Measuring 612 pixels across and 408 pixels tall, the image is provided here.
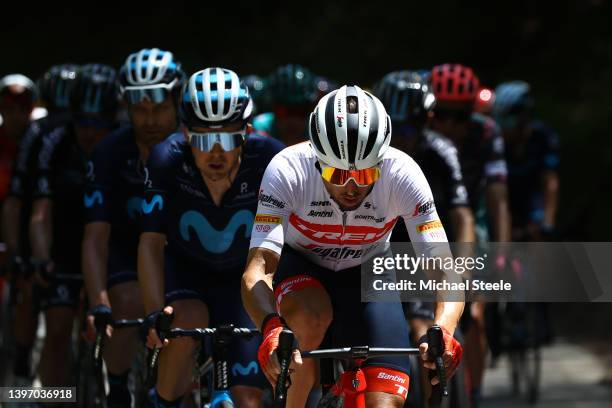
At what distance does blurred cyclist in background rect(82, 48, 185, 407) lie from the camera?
7645mm

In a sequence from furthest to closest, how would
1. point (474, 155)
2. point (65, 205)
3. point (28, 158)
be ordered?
point (474, 155), point (28, 158), point (65, 205)

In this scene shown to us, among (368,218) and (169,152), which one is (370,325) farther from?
(169,152)

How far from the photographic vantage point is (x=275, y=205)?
6086 mm

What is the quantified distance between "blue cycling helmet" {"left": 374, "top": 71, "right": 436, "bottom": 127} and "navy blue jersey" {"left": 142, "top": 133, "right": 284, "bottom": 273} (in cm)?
149

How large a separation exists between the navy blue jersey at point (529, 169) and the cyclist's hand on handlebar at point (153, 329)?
6.59 meters

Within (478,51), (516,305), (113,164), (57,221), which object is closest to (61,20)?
(478,51)

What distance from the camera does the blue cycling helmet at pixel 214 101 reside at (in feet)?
22.6

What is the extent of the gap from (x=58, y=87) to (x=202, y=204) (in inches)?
130

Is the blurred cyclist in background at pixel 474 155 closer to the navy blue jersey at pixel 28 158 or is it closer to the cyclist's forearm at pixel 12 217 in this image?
the navy blue jersey at pixel 28 158

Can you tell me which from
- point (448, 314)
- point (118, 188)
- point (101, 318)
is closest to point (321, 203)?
point (448, 314)

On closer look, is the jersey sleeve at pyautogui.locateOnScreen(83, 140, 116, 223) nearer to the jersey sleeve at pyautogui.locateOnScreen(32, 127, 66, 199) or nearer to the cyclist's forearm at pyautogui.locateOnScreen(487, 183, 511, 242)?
the jersey sleeve at pyautogui.locateOnScreen(32, 127, 66, 199)

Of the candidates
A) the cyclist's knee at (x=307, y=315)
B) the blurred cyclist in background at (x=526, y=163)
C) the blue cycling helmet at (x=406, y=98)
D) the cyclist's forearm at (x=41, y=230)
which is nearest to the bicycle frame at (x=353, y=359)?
the cyclist's knee at (x=307, y=315)

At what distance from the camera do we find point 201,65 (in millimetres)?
19297

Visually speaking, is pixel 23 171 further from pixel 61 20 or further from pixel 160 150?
pixel 61 20
